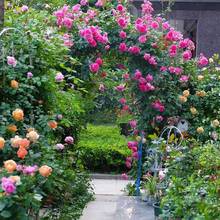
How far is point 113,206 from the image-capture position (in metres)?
6.18

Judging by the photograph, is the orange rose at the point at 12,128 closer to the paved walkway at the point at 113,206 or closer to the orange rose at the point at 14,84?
the orange rose at the point at 14,84

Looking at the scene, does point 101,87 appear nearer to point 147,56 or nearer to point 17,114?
point 147,56

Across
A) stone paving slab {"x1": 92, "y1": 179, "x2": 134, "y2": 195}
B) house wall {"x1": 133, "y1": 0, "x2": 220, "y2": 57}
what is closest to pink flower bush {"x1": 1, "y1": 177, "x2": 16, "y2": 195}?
stone paving slab {"x1": 92, "y1": 179, "x2": 134, "y2": 195}

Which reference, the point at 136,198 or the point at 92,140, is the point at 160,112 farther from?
the point at 92,140

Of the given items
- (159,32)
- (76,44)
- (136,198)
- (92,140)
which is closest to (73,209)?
(136,198)

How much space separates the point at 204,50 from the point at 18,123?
999 centimetres

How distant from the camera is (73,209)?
5402 mm

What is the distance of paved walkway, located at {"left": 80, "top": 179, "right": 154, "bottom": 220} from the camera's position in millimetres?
4637

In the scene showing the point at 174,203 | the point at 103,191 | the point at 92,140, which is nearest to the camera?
the point at 174,203

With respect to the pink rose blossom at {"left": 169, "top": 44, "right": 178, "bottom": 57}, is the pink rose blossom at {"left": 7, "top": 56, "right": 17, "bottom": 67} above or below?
below

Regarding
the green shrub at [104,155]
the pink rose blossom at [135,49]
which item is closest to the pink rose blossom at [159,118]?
the pink rose blossom at [135,49]

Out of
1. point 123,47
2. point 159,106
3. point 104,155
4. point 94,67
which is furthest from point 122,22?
point 104,155

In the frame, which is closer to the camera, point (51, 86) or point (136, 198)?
point (51, 86)

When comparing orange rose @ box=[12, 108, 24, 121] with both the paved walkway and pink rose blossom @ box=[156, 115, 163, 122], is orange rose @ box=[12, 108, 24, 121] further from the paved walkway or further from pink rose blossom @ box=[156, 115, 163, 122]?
pink rose blossom @ box=[156, 115, 163, 122]
